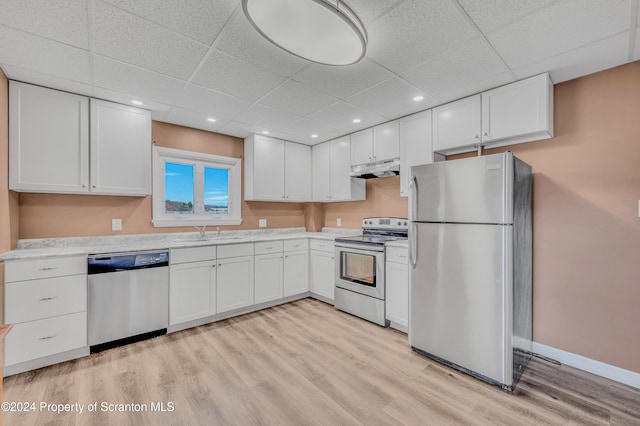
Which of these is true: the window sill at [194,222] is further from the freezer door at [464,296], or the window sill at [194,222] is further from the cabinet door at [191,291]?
the freezer door at [464,296]

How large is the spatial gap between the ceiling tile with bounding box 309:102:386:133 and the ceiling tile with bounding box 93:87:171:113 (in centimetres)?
174

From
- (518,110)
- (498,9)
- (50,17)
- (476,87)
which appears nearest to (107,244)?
(50,17)

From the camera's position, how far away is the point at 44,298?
7.99 feet

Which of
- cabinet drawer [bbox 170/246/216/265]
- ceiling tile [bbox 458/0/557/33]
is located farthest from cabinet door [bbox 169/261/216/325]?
ceiling tile [bbox 458/0/557/33]

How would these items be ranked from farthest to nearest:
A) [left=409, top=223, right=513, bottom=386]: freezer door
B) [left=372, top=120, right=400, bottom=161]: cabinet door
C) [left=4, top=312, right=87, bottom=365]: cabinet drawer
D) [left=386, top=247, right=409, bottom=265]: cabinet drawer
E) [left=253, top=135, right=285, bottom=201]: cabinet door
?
1. [left=253, top=135, right=285, bottom=201]: cabinet door
2. [left=372, top=120, right=400, bottom=161]: cabinet door
3. [left=386, top=247, right=409, bottom=265]: cabinet drawer
4. [left=4, top=312, right=87, bottom=365]: cabinet drawer
5. [left=409, top=223, right=513, bottom=386]: freezer door

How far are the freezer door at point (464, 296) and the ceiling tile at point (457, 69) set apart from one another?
133cm

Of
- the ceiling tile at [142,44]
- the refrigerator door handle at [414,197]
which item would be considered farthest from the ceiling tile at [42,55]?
the refrigerator door handle at [414,197]

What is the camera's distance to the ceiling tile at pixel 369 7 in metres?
1.68

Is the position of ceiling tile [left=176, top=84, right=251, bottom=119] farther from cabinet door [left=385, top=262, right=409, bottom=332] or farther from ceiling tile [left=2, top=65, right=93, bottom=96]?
cabinet door [left=385, top=262, right=409, bottom=332]

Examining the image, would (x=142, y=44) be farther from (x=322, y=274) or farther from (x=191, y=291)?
(x=322, y=274)

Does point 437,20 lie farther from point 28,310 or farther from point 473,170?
point 28,310

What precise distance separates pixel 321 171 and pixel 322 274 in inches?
67.9

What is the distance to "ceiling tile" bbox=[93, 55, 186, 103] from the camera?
2.36 meters

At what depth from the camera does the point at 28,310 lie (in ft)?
7.76
